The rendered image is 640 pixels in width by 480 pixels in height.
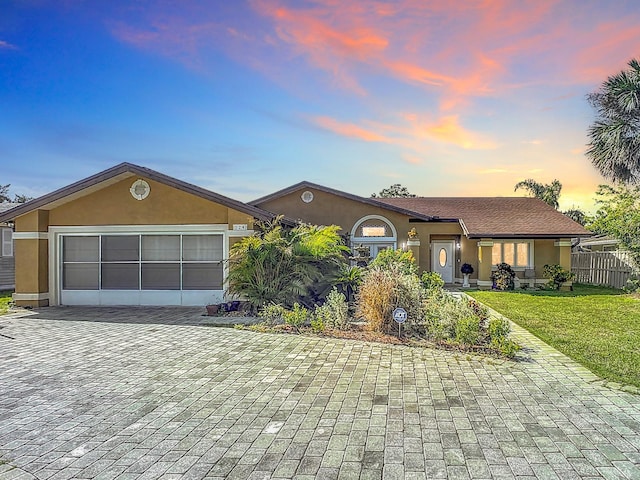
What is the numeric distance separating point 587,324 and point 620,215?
9156 mm

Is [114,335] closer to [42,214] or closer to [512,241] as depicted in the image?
[42,214]

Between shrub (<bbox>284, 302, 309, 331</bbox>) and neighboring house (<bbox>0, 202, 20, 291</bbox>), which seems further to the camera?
neighboring house (<bbox>0, 202, 20, 291</bbox>)

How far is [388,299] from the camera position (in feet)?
29.1

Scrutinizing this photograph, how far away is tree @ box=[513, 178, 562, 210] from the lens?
3481 centimetres

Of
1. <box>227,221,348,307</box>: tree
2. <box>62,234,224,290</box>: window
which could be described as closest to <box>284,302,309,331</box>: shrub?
<box>227,221,348,307</box>: tree

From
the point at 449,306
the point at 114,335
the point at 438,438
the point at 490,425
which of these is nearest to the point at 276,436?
the point at 438,438

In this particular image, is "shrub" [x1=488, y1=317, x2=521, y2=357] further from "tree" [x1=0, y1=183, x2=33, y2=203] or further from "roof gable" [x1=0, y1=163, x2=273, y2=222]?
"tree" [x1=0, y1=183, x2=33, y2=203]

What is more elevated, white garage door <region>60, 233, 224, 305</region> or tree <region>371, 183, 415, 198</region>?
tree <region>371, 183, 415, 198</region>

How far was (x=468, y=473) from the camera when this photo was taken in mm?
3486

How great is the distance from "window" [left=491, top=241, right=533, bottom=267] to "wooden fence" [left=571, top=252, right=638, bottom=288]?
3.82 meters

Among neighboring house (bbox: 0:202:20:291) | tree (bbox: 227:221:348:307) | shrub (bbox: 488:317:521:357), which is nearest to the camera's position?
shrub (bbox: 488:317:521:357)

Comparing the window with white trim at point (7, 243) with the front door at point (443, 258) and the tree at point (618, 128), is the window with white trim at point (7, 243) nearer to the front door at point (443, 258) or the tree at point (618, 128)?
the front door at point (443, 258)

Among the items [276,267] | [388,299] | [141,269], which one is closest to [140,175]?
[141,269]

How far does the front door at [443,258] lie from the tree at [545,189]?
17476 mm
